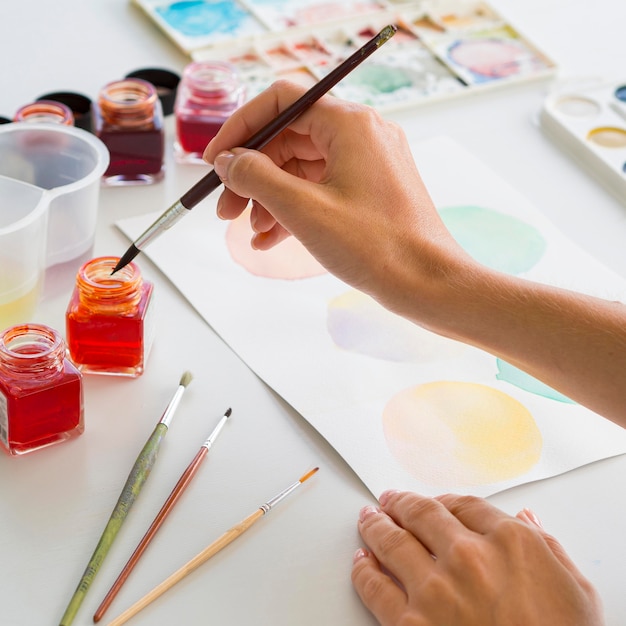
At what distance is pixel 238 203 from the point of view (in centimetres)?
116

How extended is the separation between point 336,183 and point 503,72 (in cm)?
87

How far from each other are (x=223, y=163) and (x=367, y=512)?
1.35 feet

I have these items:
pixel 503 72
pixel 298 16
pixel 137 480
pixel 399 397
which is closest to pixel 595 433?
pixel 399 397

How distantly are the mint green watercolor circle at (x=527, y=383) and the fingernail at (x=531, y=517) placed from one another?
0.21 metres

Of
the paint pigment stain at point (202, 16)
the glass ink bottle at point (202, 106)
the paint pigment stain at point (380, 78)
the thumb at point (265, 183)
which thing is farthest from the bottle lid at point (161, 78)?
the thumb at point (265, 183)

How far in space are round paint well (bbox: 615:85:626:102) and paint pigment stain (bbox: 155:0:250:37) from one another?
71 centimetres

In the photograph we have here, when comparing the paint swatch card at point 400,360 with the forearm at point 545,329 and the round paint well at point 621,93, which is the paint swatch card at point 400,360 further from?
the round paint well at point 621,93

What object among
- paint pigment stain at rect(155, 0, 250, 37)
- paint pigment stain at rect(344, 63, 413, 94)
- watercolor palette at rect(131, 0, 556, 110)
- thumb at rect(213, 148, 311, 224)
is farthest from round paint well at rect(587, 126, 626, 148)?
thumb at rect(213, 148, 311, 224)

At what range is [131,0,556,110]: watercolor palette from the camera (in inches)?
67.5

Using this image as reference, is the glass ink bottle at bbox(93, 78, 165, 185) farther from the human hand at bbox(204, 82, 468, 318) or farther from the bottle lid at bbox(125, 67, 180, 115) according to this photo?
the human hand at bbox(204, 82, 468, 318)

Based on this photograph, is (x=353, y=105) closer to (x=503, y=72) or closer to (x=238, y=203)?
(x=238, y=203)

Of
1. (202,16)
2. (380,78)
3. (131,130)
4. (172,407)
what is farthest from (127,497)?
(202,16)

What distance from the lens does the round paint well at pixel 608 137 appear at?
1632mm

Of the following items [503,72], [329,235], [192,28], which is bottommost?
[192,28]
